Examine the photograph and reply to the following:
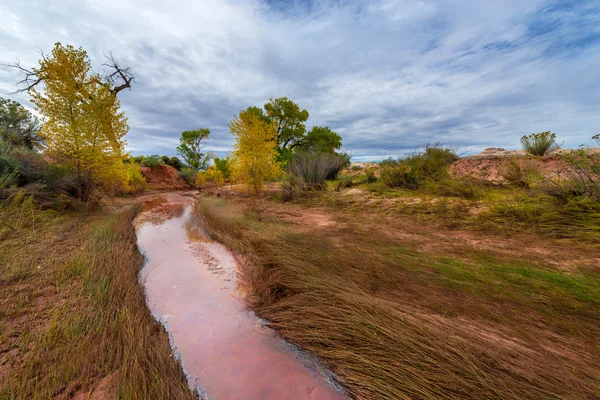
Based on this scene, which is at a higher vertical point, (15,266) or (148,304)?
(15,266)

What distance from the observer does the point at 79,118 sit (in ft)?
26.6

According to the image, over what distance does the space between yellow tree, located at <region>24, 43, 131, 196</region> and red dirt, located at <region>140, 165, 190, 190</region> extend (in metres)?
17.6

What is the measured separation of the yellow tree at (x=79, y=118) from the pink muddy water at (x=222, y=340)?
23.6 ft

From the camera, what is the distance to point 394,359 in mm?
1656

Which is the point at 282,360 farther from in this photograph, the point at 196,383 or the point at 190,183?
the point at 190,183

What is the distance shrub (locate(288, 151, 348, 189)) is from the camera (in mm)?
11438

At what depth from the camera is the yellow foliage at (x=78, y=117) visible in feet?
25.2

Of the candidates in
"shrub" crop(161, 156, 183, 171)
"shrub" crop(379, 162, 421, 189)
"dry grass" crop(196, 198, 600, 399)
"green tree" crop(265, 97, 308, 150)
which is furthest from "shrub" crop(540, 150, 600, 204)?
"shrub" crop(161, 156, 183, 171)

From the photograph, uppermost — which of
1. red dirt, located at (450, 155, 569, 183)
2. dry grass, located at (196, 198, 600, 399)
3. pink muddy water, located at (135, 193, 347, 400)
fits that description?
red dirt, located at (450, 155, 569, 183)

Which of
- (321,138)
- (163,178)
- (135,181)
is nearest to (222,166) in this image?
(163,178)

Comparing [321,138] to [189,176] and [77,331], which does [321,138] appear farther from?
[77,331]

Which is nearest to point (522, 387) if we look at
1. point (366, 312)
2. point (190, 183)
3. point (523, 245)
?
point (366, 312)

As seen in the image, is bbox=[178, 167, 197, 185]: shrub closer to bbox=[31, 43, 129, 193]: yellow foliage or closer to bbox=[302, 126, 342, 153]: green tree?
bbox=[302, 126, 342, 153]: green tree

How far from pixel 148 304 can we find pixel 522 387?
3.99 m
